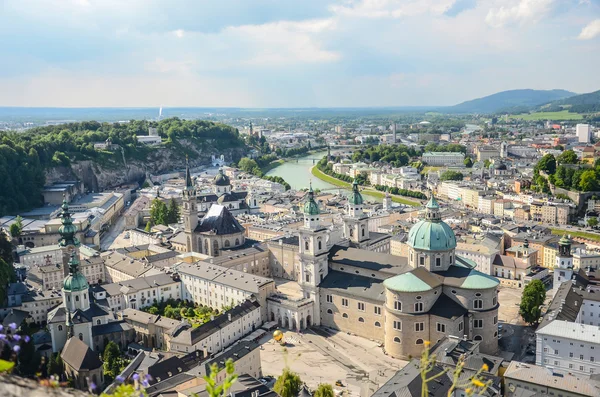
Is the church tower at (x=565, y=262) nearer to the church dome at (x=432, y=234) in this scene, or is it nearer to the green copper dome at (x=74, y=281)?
the church dome at (x=432, y=234)

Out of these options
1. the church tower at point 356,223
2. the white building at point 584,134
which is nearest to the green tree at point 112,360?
the church tower at point 356,223

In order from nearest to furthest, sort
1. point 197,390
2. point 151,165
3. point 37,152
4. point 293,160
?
point 197,390
point 37,152
point 151,165
point 293,160

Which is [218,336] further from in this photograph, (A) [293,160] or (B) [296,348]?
(A) [293,160]

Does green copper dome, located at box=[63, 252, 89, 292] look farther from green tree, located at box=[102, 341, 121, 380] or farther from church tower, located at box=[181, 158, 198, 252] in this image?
church tower, located at box=[181, 158, 198, 252]

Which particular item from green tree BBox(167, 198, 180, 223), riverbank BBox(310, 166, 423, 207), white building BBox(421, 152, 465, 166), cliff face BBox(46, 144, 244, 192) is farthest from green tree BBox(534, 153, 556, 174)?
cliff face BBox(46, 144, 244, 192)

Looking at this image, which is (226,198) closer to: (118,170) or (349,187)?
(349,187)

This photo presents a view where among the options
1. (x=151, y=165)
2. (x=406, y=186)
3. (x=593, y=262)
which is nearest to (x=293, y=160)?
(x=151, y=165)

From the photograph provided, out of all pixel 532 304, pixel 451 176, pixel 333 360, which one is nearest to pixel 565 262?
pixel 532 304
